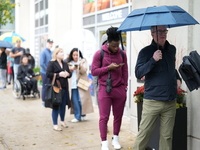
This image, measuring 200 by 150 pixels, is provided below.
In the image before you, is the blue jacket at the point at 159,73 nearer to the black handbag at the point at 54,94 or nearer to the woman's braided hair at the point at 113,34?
the woman's braided hair at the point at 113,34

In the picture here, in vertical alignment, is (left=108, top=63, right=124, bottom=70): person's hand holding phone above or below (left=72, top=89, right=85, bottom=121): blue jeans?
above

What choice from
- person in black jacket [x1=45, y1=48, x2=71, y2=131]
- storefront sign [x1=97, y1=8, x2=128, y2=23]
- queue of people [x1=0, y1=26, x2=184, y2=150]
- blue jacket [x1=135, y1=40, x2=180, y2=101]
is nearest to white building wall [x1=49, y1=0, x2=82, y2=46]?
storefront sign [x1=97, y1=8, x2=128, y2=23]

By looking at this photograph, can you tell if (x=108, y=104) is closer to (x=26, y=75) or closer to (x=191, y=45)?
(x=191, y=45)

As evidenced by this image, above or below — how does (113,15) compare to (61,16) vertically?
→ below

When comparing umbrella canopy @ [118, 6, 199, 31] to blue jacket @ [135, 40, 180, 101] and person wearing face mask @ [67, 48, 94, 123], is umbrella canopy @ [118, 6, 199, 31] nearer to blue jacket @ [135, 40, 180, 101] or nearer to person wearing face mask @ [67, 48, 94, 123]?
blue jacket @ [135, 40, 180, 101]

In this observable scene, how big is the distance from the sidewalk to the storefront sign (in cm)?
281

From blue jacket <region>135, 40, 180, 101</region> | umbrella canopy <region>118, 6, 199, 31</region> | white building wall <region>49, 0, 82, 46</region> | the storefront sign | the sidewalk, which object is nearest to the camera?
umbrella canopy <region>118, 6, 199, 31</region>

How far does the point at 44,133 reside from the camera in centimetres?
634

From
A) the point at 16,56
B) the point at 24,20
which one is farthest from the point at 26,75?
the point at 24,20

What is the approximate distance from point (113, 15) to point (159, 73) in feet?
18.0

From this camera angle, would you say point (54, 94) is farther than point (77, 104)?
No

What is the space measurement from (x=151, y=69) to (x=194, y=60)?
1.70 feet

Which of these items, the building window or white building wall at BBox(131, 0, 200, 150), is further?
the building window

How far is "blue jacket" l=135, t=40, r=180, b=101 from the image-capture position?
3.73 m
